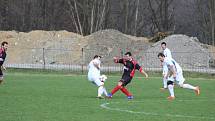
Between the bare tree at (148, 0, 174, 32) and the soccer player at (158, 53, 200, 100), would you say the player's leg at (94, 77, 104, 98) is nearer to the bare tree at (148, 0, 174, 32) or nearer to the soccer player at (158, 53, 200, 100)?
the soccer player at (158, 53, 200, 100)

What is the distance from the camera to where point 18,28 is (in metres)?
80.2

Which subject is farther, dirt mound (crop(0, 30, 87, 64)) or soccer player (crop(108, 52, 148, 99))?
dirt mound (crop(0, 30, 87, 64))

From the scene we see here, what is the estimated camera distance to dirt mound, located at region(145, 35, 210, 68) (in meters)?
47.8

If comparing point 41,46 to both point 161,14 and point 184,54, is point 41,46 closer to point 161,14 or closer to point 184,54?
point 184,54

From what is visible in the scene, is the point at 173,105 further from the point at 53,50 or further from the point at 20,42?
the point at 20,42

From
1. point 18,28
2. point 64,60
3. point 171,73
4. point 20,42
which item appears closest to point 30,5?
point 18,28

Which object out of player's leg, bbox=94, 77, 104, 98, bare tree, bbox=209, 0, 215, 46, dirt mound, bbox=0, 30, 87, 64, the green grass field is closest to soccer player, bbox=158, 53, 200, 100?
the green grass field

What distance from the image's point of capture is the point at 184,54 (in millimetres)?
48531

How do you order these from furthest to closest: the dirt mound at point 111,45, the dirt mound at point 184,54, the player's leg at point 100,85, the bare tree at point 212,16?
the bare tree at point 212,16 < the dirt mound at point 111,45 < the dirt mound at point 184,54 < the player's leg at point 100,85

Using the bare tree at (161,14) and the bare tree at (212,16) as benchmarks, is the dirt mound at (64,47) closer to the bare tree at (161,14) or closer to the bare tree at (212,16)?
the bare tree at (212,16)

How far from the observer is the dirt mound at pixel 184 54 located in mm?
47844

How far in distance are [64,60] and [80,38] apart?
4.35m

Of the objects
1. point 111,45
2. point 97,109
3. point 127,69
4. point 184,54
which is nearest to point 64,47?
point 111,45

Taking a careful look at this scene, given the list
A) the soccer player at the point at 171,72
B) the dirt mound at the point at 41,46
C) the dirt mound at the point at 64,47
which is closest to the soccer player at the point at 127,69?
the soccer player at the point at 171,72
